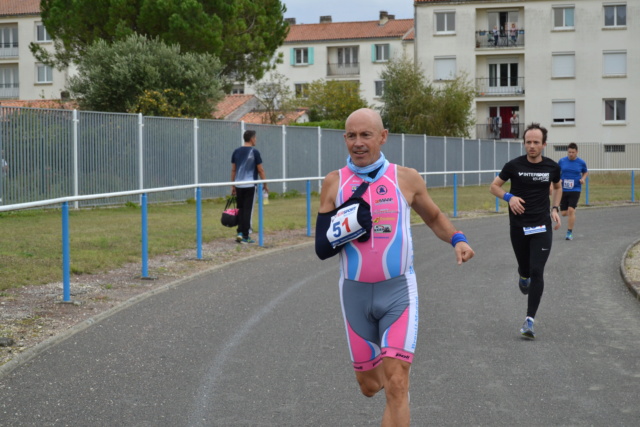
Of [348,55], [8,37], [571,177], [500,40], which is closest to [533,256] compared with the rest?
[571,177]

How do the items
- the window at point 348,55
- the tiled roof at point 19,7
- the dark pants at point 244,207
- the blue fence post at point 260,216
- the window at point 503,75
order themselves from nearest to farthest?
the dark pants at point 244,207 → the blue fence post at point 260,216 → the window at point 503,75 → the tiled roof at point 19,7 → the window at point 348,55

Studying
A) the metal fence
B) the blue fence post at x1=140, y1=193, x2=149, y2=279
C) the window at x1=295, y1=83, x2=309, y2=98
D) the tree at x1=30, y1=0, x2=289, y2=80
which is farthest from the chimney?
the blue fence post at x1=140, y1=193, x2=149, y2=279

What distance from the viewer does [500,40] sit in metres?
64.4

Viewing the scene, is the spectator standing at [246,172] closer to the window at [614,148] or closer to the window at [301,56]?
the window at [614,148]

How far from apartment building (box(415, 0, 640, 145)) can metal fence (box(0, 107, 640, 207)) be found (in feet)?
88.0

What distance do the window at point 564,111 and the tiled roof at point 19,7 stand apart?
38.2m

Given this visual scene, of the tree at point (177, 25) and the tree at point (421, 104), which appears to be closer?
the tree at point (177, 25)

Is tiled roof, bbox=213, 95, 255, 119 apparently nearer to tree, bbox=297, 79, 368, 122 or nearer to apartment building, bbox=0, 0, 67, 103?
tree, bbox=297, 79, 368, 122

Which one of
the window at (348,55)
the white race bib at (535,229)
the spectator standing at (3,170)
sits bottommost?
the white race bib at (535,229)

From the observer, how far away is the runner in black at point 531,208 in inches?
364

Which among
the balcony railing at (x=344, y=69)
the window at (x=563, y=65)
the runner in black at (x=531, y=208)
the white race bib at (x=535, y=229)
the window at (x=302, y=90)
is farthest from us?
the balcony railing at (x=344, y=69)

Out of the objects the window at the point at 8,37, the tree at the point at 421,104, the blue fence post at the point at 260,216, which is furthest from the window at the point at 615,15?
the blue fence post at the point at 260,216

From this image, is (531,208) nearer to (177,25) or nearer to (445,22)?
(177,25)

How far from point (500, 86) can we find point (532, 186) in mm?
57047
